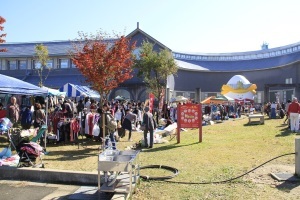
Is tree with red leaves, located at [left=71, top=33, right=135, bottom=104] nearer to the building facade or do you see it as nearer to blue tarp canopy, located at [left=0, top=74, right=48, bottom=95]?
blue tarp canopy, located at [left=0, top=74, right=48, bottom=95]

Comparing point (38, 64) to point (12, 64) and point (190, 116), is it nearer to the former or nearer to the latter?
point (12, 64)

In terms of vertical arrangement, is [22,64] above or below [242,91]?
above

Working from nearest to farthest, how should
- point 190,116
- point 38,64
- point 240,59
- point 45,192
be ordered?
point 45,192 < point 190,116 < point 38,64 < point 240,59

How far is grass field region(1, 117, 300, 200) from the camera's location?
6023mm

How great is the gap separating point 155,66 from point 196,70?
1414cm

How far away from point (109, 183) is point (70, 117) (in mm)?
7423

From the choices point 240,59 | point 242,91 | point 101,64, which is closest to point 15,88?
point 101,64

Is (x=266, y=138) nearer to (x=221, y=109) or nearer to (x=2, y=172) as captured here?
(x=2, y=172)

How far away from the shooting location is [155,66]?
2992 centimetres

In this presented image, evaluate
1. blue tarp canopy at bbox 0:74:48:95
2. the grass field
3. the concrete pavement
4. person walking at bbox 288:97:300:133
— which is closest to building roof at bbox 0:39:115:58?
blue tarp canopy at bbox 0:74:48:95

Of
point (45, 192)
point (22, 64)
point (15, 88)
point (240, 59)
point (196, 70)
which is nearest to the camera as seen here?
point (45, 192)

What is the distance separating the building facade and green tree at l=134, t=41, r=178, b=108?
10.4ft

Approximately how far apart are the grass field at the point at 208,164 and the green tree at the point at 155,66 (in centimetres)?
1755

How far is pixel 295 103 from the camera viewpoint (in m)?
15.2
